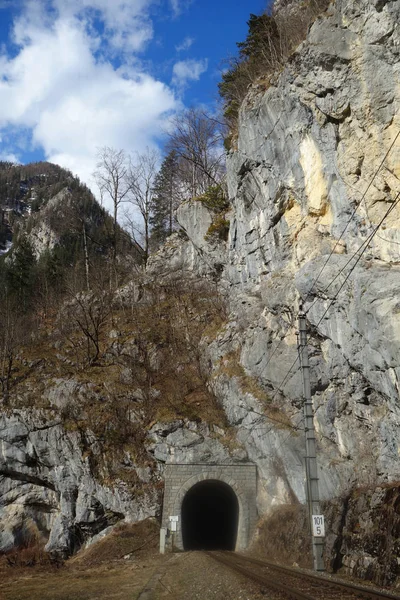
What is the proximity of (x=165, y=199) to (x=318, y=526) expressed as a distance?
39.6 meters

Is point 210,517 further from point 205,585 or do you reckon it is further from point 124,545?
point 205,585

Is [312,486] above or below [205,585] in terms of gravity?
above

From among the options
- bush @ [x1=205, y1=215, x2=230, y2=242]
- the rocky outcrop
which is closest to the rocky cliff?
the rocky outcrop

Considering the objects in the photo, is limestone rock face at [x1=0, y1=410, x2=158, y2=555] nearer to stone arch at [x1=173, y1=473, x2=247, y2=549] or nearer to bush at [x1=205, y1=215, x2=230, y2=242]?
stone arch at [x1=173, y1=473, x2=247, y2=549]

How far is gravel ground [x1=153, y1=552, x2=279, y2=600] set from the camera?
358 inches

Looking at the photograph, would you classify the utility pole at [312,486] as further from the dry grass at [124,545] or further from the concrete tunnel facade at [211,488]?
the dry grass at [124,545]

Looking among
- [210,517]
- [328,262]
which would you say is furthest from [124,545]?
[328,262]

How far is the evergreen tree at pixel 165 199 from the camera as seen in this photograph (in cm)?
4675

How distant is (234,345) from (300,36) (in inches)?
598

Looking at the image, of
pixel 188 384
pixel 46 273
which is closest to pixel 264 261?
pixel 188 384

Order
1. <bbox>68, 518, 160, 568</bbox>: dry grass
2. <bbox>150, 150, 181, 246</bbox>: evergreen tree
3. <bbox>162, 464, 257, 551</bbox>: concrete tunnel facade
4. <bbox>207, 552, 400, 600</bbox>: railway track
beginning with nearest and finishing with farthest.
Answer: <bbox>207, 552, 400, 600</bbox>: railway track → <bbox>68, 518, 160, 568</bbox>: dry grass → <bbox>162, 464, 257, 551</bbox>: concrete tunnel facade → <bbox>150, 150, 181, 246</bbox>: evergreen tree

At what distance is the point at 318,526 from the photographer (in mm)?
12516

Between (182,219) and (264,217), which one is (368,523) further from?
(182,219)

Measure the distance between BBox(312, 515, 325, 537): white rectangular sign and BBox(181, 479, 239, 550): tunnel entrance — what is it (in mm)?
9031
